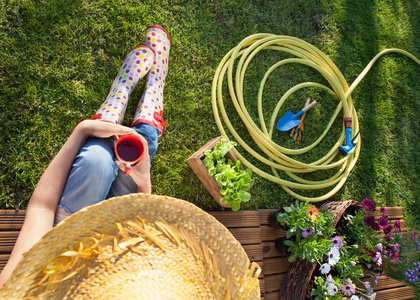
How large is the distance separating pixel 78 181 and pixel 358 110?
111 inches

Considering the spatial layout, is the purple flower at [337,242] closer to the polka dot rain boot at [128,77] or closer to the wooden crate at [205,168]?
the wooden crate at [205,168]

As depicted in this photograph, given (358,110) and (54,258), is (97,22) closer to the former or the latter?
(54,258)

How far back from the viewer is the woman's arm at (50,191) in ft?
4.51

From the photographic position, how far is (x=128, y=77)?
2107mm

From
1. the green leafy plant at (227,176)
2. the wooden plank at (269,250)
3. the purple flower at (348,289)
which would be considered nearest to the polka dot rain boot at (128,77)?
the green leafy plant at (227,176)

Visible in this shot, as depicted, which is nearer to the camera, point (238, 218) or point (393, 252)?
point (393, 252)

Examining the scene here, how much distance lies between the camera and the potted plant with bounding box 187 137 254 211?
1981mm

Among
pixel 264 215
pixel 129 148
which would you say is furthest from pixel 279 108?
pixel 129 148

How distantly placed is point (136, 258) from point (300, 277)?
1.37m

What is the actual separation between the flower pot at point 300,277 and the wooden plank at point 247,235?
33 cm

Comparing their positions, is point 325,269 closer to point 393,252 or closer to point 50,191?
point 393,252

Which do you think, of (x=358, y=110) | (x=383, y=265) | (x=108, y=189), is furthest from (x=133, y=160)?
(x=358, y=110)

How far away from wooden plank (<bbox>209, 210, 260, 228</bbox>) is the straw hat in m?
0.91

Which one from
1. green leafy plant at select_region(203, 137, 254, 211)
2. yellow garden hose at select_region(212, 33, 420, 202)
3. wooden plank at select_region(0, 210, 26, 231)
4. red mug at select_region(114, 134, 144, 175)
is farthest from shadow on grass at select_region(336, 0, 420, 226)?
wooden plank at select_region(0, 210, 26, 231)
